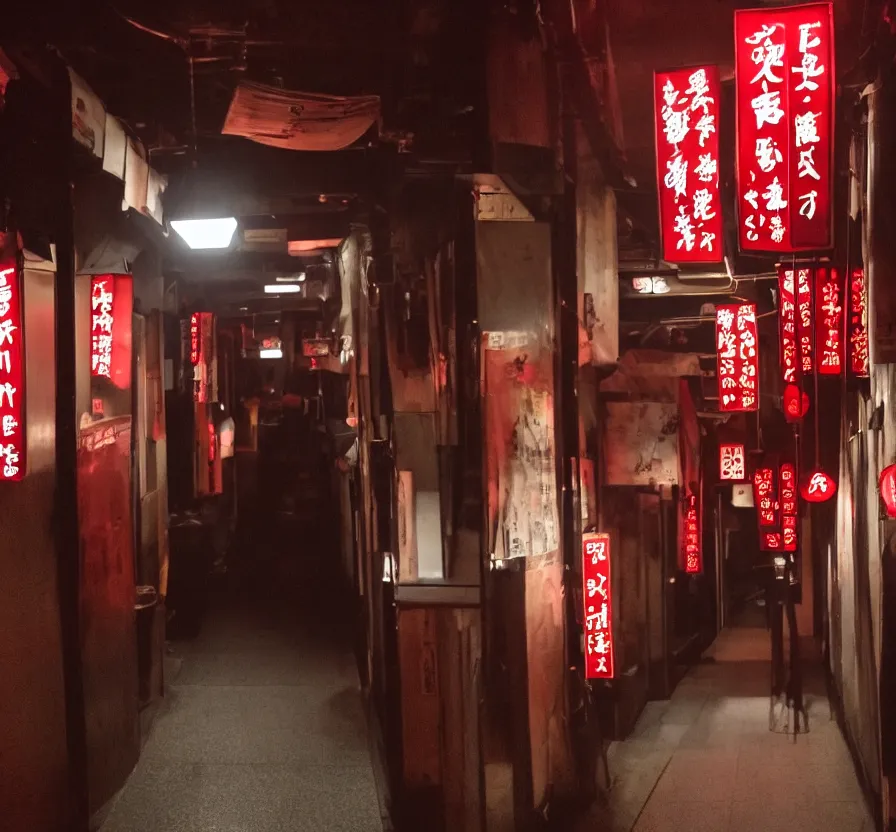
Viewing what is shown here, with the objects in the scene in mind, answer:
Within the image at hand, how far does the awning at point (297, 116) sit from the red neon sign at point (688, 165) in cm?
337

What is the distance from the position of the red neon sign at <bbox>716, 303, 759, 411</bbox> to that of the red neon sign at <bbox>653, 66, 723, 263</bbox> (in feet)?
25.4

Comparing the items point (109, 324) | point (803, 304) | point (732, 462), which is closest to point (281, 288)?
point (732, 462)

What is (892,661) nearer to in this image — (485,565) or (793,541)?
(485,565)

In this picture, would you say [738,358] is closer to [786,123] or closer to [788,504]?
[788,504]

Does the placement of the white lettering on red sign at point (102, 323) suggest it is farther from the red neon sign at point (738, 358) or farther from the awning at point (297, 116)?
the red neon sign at point (738, 358)

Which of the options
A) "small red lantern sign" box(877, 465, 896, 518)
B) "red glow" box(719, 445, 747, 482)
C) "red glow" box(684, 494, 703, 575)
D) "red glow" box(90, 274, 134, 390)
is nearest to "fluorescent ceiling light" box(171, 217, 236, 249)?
"red glow" box(90, 274, 134, 390)

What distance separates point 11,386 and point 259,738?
7412 mm

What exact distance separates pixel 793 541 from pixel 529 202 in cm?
1433

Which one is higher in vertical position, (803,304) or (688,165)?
(688,165)

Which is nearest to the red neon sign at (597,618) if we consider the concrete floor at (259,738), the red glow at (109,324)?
the concrete floor at (259,738)

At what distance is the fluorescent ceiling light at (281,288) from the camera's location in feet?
84.4

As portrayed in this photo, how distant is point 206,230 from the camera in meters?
12.7

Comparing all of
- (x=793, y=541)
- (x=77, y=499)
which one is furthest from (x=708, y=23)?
(x=793, y=541)

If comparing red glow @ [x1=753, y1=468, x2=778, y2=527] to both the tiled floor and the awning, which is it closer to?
the tiled floor
